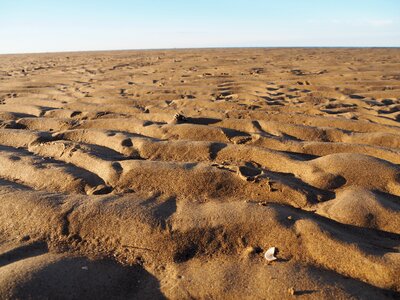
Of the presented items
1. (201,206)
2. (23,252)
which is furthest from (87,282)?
(201,206)

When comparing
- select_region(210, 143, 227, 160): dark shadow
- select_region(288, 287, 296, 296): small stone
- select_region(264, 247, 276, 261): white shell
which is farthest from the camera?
select_region(210, 143, 227, 160): dark shadow

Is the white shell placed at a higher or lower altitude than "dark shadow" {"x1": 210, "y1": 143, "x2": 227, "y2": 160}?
lower

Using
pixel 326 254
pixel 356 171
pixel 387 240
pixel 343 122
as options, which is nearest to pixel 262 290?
pixel 326 254

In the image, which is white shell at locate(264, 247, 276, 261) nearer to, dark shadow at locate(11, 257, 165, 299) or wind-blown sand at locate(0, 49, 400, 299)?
wind-blown sand at locate(0, 49, 400, 299)

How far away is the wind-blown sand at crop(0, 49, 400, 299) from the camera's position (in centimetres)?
150

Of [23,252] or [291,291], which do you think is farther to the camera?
[23,252]

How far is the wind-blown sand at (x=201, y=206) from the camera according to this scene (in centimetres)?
150

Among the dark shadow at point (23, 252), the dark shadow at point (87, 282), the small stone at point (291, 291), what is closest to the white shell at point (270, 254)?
the small stone at point (291, 291)

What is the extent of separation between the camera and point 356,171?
7.51 feet

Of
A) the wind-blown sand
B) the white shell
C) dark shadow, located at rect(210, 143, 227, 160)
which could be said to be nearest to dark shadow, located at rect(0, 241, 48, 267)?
the wind-blown sand

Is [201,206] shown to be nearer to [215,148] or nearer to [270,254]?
[270,254]

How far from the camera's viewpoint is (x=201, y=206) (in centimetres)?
198

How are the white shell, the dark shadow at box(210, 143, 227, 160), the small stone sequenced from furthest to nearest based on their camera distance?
1. the dark shadow at box(210, 143, 227, 160)
2. the white shell
3. the small stone

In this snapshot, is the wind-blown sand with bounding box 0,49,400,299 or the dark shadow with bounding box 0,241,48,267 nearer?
the wind-blown sand with bounding box 0,49,400,299
